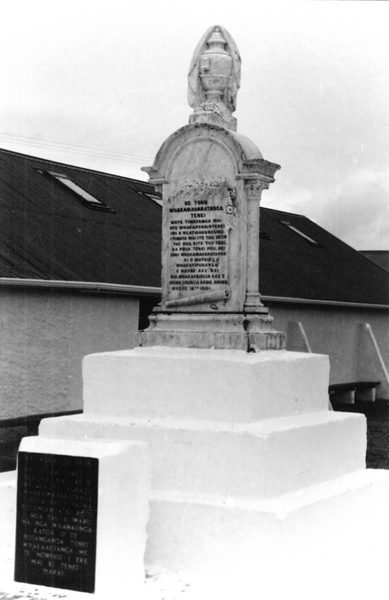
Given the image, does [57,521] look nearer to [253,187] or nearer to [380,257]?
[253,187]

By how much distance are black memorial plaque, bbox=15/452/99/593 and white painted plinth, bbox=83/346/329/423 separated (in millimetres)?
1291

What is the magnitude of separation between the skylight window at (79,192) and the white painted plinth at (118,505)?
39.4 feet

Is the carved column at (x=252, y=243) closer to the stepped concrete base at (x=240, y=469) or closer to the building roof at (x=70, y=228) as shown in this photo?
the stepped concrete base at (x=240, y=469)

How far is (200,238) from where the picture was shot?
8.24 m

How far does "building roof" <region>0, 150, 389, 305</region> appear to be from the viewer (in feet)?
49.6

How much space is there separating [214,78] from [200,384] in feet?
9.78

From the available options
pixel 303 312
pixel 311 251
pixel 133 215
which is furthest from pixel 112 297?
pixel 311 251

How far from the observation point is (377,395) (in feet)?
74.9

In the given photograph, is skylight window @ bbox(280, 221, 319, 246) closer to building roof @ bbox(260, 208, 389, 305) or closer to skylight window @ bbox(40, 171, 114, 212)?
building roof @ bbox(260, 208, 389, 305)

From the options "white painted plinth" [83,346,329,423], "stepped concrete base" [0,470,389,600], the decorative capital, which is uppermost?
the decorative capital

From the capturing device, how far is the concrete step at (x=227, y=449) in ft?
23.2

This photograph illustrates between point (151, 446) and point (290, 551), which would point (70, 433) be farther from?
point (290, 551)

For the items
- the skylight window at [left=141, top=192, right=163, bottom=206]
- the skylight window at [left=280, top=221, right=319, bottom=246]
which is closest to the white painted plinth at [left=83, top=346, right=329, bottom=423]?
the skylight window at [left=141, top=192, right=163, bottom=206]

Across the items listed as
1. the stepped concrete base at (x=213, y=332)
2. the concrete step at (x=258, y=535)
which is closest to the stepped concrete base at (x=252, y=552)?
the concrete step at (x=258, y=535)
